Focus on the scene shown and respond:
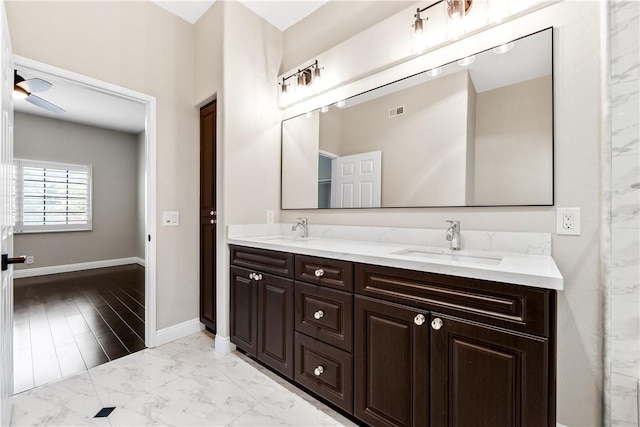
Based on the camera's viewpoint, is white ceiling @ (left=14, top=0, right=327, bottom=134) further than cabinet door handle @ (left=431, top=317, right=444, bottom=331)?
Yes

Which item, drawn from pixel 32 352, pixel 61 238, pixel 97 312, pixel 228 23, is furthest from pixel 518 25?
pixel 61 238

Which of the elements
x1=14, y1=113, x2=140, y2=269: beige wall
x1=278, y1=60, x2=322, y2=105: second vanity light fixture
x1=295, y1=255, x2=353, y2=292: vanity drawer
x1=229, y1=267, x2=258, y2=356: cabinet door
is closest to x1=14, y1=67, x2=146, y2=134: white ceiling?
x1=14, y1=113, x2=140, y2=269: beige wall

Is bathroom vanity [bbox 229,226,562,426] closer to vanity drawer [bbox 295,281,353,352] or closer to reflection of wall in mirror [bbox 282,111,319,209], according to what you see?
vanity drawer [bbox 295,281,353,352]

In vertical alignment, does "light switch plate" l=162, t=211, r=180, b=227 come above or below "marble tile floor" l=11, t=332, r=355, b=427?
above

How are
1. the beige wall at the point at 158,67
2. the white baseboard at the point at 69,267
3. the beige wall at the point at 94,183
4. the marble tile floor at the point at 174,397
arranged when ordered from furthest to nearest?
1. the beige wall at the point at 94,183
2. the white baseboard at the point at 69,267
3. the beige wall at the point at 158,67
4. the marble tile floor at the point at 174,397

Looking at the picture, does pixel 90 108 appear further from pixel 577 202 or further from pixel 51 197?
pixel 577 202

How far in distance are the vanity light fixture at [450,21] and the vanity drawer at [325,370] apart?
1.94 meters

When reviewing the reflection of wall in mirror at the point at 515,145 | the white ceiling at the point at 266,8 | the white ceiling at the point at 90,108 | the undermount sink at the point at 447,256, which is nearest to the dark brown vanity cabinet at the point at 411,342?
the undermount sink at the point at 447,256

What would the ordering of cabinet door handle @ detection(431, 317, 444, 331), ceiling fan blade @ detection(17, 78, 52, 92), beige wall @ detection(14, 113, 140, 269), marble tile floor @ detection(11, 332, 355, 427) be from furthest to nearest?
beige wall @ detection(14, 113, 140, 269) < ceiling fan blade @ detection(17, 78, 52, 92) < marble tile floor @ detection(11, 332, 355, 427) < cabinet door handle @ detection(431, 317, 444, 331)

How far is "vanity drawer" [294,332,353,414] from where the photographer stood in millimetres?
1488

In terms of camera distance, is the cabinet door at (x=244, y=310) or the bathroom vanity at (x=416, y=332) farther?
the cabinet door at (x=244, y=310)

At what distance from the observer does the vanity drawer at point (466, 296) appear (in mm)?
980

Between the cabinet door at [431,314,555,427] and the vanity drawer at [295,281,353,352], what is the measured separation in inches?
17.8

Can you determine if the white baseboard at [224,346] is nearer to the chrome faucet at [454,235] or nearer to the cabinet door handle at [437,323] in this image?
Result: the cabinet door handle at [437,323]
